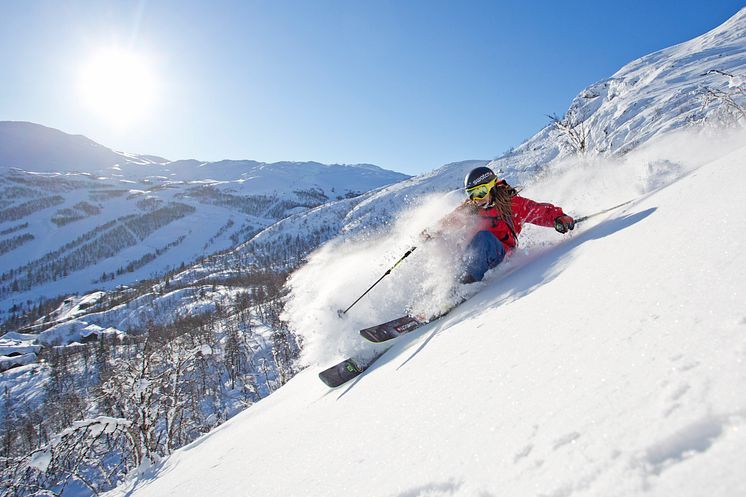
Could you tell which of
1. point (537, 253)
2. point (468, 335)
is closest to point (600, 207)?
point (537, 253)

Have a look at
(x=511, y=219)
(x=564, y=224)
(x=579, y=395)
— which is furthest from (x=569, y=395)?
(x=511, y=219)

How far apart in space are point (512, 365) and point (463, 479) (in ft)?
2.71

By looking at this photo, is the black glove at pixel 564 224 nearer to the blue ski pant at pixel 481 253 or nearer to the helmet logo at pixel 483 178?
the blue ski pant at pixel 481 253

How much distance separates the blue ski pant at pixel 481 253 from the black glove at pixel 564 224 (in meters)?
0.86

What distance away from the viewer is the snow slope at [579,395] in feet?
3.37

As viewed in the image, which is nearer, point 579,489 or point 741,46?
point 579,489

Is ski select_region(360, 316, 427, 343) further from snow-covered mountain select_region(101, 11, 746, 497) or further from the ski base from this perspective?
snow-covered mountain select_region(101, 11, 746, 497)

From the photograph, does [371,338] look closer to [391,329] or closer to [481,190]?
[391,329]

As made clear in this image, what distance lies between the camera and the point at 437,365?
2.95 meters

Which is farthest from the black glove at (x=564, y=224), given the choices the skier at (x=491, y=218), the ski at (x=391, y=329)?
the ski at (x=391, y=329)

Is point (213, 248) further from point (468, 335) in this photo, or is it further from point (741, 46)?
point (741, 46)

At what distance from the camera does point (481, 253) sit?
576 cm

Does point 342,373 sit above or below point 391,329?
below

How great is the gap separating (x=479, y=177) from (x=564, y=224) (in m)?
1.50
